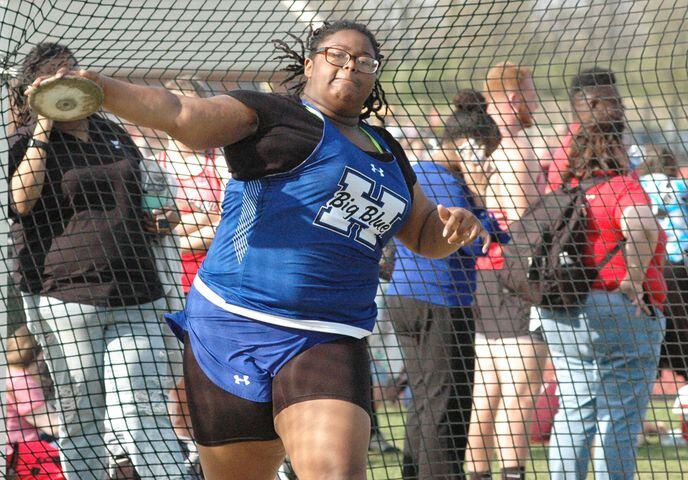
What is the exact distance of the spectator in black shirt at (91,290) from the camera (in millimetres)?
4656

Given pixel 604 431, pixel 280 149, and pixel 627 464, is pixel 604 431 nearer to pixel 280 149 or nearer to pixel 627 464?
pixel 627 464

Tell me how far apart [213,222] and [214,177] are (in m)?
0.48

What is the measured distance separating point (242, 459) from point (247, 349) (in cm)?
34

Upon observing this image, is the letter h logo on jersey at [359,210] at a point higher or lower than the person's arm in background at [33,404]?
lower

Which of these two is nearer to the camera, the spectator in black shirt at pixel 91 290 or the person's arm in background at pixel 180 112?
the person's arm in background at pixel 180 112

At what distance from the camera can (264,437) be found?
321 cm

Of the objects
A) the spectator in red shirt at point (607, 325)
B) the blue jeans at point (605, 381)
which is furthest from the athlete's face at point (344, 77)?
the blue jeans at point (605, 381)

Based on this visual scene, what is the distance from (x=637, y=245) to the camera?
481cm

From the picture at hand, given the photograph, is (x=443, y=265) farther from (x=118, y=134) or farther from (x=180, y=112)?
(x=180, y=112)

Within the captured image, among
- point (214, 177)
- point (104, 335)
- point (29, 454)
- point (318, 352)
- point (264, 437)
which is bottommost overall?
point (264, 437)

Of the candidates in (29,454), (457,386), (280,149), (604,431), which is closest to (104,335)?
(29,454)

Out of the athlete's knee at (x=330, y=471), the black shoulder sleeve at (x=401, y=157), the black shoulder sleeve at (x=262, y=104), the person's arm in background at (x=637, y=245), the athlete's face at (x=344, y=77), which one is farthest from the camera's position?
the person's arm in background at (x=637, y=245)

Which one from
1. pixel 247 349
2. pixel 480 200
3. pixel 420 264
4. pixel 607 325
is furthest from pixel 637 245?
pixel 247 349

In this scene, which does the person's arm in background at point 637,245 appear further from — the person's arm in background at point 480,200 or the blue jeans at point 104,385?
the blue jeans at point 104,385
